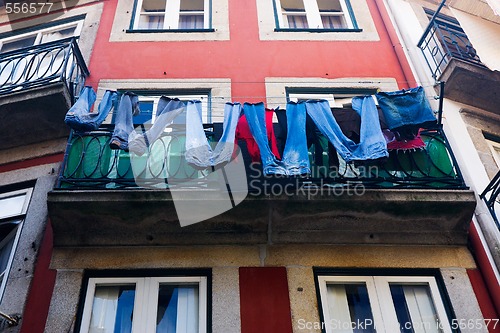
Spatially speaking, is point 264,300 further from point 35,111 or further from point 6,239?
point 35,111

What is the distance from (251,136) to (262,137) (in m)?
0.25

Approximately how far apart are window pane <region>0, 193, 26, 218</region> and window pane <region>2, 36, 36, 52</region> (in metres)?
4.34

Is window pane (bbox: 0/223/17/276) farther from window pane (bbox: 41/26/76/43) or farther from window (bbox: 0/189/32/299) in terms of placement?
window pane (bbox: 41/26/76/43)

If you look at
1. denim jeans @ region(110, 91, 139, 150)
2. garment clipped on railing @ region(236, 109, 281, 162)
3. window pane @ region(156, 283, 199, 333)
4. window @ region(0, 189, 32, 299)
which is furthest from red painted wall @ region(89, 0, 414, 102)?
window pane @ region(156, 283, 199, 333)

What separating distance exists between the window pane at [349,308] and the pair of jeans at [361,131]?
1.49m

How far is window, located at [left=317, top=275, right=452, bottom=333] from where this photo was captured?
232 inches

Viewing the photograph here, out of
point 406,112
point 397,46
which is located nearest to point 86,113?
point 406,112

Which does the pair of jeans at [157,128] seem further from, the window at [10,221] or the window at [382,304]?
the window at [382,304]

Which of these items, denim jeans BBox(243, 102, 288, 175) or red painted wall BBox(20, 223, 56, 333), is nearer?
red painted wall BBox(20, 223, 56, 333)

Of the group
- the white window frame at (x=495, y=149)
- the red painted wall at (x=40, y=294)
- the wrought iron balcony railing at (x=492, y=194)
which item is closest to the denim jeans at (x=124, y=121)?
the red painted wall at (x=40, y=294)

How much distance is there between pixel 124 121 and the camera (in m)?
6.75

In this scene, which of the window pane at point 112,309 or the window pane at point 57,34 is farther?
the window pane at point 57,34

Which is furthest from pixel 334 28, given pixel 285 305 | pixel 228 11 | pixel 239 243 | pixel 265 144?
pixel 285 305

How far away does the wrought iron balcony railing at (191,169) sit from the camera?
6.48 meters
